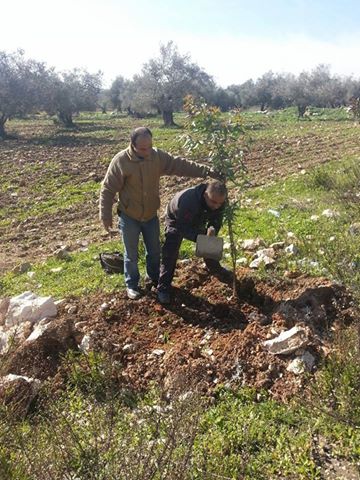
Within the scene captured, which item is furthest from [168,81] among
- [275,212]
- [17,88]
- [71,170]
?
[275,212]

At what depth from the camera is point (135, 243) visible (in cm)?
510

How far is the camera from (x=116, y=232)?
27.5 ft

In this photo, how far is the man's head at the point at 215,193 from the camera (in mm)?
4389

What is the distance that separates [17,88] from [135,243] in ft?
85.9

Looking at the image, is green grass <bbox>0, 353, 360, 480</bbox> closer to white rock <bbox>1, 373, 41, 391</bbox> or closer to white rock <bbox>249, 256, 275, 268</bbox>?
white rock <bbox>1, 373, 41, 391</bbox>

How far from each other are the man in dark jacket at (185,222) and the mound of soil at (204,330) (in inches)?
12.6

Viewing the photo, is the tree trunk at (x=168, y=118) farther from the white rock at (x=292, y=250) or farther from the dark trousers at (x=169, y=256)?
the dark trousers at (x=169, y=256)

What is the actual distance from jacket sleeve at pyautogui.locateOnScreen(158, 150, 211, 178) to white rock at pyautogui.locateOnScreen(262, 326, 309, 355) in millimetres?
1769

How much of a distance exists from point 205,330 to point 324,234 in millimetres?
2554

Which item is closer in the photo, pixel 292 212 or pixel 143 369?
pixel 143 369

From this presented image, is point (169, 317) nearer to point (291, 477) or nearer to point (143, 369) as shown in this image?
point (143, 369)

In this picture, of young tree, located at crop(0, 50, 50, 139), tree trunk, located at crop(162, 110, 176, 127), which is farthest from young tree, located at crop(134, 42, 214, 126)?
young tree, located at crop(0, 50, 50, 139)

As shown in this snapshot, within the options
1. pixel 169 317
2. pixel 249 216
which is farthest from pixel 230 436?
pixel 249 216

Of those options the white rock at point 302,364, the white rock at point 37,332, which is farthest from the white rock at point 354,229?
the white rock at point 37,332
